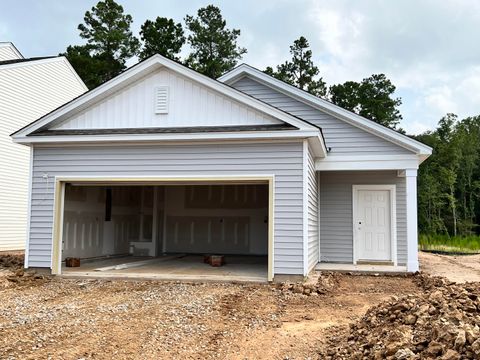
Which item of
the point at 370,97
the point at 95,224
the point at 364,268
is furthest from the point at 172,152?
the point at 370,97

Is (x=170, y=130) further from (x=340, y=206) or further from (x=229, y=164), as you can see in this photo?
(x=340, y=206)

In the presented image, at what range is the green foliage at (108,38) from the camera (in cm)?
3055

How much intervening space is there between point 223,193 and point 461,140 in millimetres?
24806

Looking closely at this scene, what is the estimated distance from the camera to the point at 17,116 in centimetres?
1633

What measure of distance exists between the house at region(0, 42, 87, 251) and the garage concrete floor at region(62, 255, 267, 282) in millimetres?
5691

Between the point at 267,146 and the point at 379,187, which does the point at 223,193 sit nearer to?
Result: the point at 379,187

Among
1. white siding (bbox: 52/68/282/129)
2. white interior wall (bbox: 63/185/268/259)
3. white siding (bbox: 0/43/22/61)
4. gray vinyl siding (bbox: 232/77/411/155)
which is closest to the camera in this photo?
white siding (bbox: 52/68/282/129)

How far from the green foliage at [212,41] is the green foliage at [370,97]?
8728mm

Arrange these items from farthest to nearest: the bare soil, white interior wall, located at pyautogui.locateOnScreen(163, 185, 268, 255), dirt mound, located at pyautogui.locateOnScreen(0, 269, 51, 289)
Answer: white interior wall, located at pyautogui.locateOnScreen(163, 185, 268, 255)
dirt mound, located at pyautogui.locateOnScreen(0, 269, 51, 289)
the bare soil

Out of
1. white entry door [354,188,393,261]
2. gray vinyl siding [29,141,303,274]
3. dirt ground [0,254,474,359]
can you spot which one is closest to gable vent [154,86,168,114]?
gray vinyl siding [29,141,303,274]

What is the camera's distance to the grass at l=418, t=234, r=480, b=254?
697 inches

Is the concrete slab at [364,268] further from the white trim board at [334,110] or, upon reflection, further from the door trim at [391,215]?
the white trim board at [334,110]

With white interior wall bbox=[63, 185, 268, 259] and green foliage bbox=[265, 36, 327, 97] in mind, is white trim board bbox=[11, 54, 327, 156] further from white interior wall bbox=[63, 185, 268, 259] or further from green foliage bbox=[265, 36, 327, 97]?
green foliage bbox=[265, 36, 327, 97]

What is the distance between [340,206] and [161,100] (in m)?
5.53
